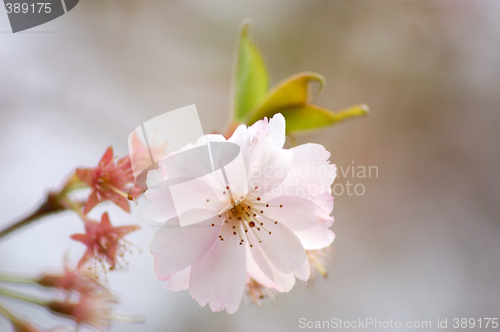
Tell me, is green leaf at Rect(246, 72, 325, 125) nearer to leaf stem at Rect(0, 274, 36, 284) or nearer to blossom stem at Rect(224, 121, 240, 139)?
blossom stem at Rect(224, 121, 240, 139)

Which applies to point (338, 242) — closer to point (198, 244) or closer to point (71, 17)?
point (71, 17)

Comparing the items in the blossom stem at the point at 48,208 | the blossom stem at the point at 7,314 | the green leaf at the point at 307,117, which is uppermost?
the green leaf at the point at 307,117

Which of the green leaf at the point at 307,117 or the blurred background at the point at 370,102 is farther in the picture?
the blurred background at the point at 370,102

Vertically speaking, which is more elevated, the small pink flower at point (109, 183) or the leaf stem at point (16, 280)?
the small pink flower at point (109, 183)

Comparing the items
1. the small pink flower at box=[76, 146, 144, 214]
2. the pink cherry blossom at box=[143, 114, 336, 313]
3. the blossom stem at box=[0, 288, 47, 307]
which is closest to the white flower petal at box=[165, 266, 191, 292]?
the pink cherry blossom at box=[143, 114, 336, 313]

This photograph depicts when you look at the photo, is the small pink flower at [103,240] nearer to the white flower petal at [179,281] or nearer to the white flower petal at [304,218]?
the white flower petal at [179,281]

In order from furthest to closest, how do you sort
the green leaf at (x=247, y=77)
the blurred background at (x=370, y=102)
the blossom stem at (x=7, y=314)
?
the blurred background at (x=370, y=102)
the green leaf at (x=247, y=77)
the blossom stem at (x=7, y=314)

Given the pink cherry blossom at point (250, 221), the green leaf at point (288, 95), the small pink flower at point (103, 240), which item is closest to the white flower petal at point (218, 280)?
the pink cherry blossom at point (250, 221)

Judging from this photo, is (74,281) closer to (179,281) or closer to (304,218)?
(179,281)
